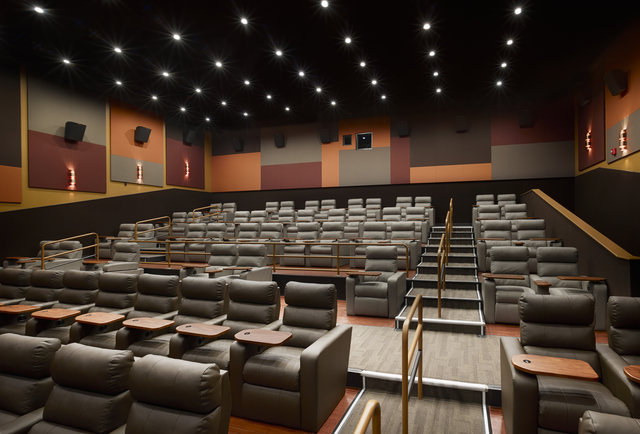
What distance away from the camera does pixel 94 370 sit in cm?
201

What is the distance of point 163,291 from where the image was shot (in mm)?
3902

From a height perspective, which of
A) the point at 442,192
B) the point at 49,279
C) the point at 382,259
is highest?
the point at 442,192

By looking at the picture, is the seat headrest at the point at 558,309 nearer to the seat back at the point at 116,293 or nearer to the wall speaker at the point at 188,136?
the seat back at the point at 116,293

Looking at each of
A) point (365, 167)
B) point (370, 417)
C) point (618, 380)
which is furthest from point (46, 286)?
point (365, 167)

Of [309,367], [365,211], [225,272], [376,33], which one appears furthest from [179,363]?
[365,211]

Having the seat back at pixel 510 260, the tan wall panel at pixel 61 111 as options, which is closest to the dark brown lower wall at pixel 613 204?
the seat back at pixel 510 260

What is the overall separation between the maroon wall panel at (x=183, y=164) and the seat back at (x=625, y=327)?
1186 cm

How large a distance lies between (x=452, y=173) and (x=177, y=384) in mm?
10423

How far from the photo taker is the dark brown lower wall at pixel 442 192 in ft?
32.4

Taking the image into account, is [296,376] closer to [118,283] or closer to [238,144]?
[118,283]

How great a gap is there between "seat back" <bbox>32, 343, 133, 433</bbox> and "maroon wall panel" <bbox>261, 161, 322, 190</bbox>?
1049 cm

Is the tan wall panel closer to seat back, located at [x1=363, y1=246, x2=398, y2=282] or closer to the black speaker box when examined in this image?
the black speaker box

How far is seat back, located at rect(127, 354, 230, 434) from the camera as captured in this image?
5.71 ft

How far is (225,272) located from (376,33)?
5.11 meters
